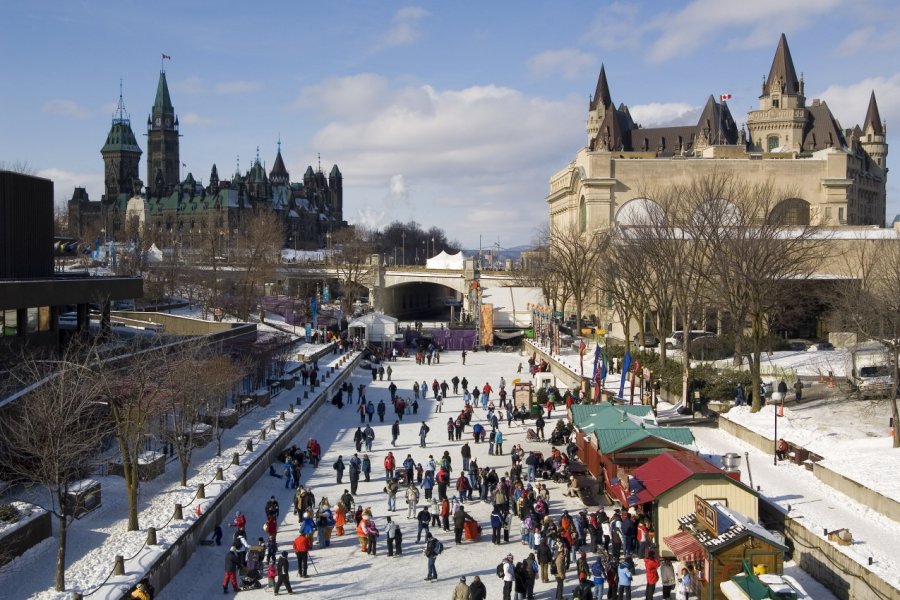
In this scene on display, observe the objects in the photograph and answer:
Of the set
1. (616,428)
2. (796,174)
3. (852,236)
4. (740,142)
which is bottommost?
(616,428)

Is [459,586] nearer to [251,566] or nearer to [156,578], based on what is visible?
[251,566]

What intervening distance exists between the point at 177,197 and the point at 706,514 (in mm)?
152288

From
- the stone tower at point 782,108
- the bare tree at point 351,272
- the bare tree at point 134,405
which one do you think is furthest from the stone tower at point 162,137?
the bare tree at point 134,405

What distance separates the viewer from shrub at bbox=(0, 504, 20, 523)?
52.2 feet

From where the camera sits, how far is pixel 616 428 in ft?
71.1

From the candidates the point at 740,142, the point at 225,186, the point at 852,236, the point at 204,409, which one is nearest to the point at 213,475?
the point at 204,409

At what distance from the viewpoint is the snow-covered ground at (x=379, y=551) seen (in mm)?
→ 16266

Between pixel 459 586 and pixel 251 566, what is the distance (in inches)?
168

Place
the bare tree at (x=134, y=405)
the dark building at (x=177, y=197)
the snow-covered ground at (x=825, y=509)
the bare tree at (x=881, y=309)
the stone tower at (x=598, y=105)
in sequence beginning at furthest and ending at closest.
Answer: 1. the dark building at (x=177, y=197)
2. the stone tower at (x=598, y=105)
3. the bare tree at (x=881, y=309)
4. the bare tree at (x=134, y=405)
5. the snow-covered ground at (x=825, y=509)

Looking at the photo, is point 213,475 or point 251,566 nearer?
point 251,566

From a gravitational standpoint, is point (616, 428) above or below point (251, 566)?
above

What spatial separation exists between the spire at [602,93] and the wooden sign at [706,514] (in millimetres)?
120707

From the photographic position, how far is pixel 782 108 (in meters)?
112

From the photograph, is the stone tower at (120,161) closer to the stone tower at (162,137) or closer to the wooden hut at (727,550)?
the stone tower at (162,137)
